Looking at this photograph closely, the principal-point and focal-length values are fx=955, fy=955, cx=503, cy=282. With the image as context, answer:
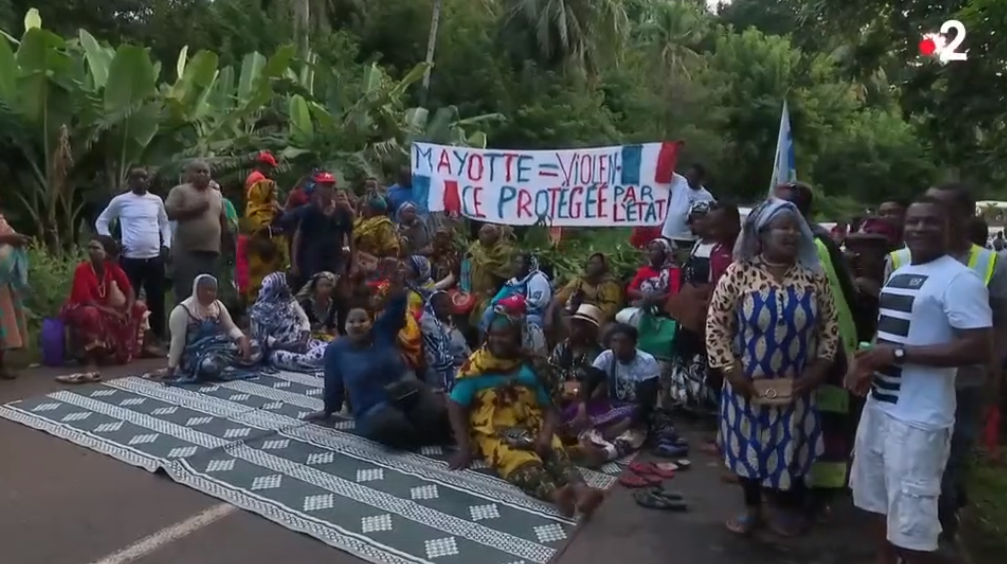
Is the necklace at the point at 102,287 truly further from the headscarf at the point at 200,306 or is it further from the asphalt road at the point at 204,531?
the asphalt road at the point at 204,531

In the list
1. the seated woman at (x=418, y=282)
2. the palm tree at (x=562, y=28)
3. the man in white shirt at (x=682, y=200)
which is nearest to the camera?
the seated woman at (x=418, y=282)

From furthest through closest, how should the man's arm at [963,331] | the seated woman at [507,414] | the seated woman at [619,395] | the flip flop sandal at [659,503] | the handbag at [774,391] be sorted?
the seated woman at [619,395] → the seated woman at [507,414] → the flip flop sandal at [659,503] → the handbag at [774,391] → the man's arm at [963,331]

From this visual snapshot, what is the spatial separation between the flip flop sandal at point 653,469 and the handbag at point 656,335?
1084mm

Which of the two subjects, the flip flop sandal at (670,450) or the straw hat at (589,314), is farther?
the straw hat at (589,314)

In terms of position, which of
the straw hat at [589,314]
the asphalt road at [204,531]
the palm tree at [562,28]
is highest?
the palm tree at [562,28]

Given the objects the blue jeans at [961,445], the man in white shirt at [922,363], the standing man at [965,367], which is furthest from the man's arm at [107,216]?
the blue jeans at [961,445]

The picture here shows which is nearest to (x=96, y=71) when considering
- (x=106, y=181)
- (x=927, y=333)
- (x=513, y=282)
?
(x=106, y=181)

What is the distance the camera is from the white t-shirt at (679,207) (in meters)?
7.56

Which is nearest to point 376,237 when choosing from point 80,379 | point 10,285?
point 80,379

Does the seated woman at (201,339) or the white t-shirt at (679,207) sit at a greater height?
the white t-shirt at (679,207)

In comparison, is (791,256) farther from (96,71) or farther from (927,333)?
(96,71)

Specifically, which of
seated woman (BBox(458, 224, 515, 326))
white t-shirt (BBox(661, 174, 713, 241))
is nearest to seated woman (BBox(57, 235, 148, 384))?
seated woman (BBox(458, 224, 515, 326))

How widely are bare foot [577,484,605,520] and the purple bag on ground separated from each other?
5152 mm

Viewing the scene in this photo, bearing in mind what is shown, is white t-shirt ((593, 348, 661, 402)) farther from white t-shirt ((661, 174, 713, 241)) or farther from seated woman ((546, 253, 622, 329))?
white t-shirt ((661, 174, 713, 241))
